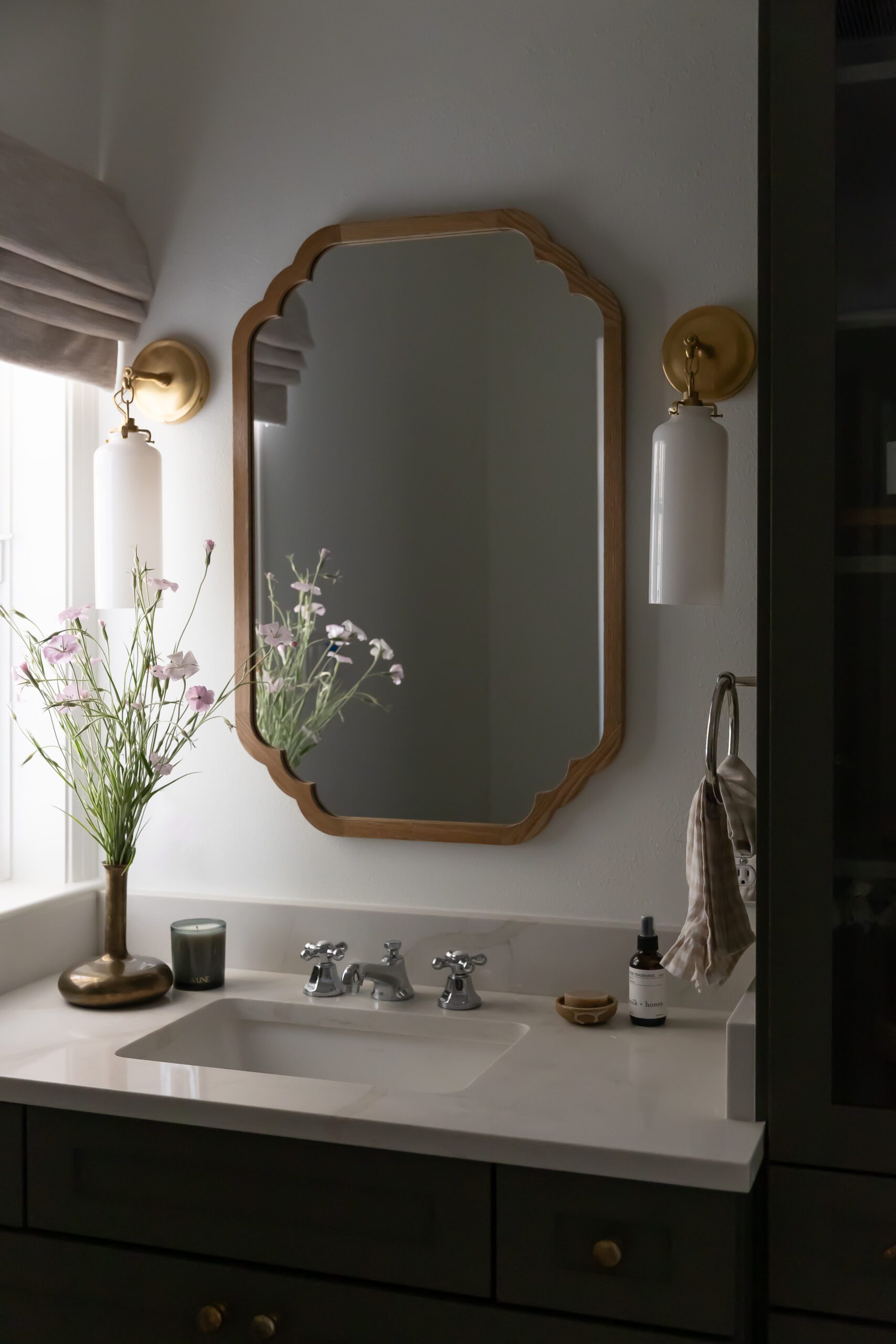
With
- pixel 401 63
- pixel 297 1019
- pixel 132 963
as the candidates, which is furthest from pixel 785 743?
pixel 401 63

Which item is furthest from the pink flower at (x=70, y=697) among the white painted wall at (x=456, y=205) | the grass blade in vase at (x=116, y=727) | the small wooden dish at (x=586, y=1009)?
the small wooden dish at (x=586, y=1009)

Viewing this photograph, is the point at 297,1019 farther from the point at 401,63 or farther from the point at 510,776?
the point at 401,63

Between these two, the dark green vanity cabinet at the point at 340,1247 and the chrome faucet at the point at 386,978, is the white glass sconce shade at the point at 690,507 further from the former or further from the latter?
the dark green vanity cabinet at the point at 340,1247

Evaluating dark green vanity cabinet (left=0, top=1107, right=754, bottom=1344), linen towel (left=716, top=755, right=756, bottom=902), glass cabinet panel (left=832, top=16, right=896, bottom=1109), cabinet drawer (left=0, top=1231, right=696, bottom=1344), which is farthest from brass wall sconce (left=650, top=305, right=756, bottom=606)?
cabinet drawer (left=0, top=1231, right=696, bottom=1344)

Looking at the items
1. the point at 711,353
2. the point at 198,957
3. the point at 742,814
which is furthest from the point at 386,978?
the point at 711,353

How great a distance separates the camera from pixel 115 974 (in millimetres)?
1932

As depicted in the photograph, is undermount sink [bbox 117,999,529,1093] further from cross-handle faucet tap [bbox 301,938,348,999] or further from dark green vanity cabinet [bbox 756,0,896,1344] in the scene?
dark green vanity cabinet [bbox 756,0,896,1344]

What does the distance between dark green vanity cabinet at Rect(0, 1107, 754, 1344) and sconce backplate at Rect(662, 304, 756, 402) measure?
1.14 metres

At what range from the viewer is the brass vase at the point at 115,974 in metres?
1.92

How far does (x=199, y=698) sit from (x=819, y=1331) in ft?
3.97

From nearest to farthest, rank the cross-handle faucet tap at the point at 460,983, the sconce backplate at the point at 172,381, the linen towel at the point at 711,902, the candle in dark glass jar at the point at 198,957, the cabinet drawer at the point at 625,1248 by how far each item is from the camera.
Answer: the cabinet drawer at the point at 625,1248 < the linen towel at the point at 711,902 < the cross-handle faucet tap at the point at 460,983 < the candle in dark glass jar at the point at 198,957 < the sconce backplate at the point at 172,381

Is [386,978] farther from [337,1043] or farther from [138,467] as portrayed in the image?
[138,467]

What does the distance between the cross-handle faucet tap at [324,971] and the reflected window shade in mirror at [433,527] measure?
0.68 feet

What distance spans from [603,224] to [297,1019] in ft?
4.37
